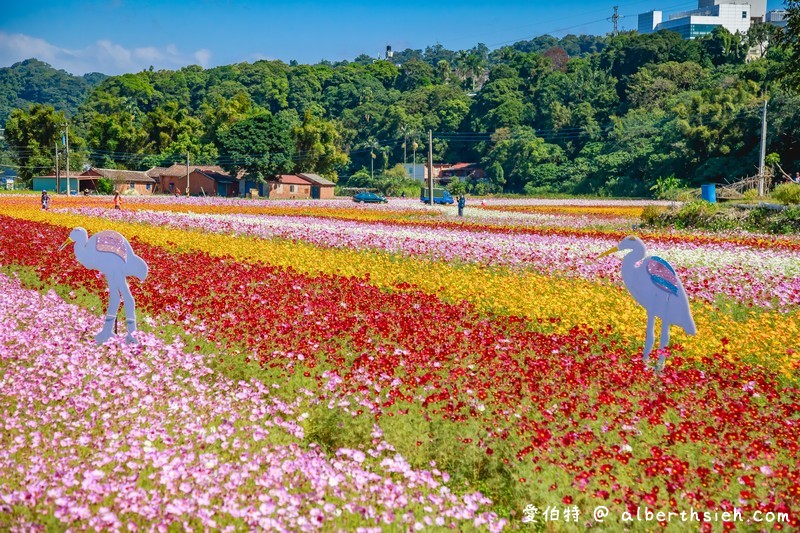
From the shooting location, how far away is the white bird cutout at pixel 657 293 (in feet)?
27.4

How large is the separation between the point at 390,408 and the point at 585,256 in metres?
10.7

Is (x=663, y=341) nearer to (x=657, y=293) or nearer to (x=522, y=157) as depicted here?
(x=657, y=293)

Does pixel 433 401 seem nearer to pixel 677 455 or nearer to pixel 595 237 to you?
pixel 677 455

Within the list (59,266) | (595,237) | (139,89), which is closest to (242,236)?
(59,266)

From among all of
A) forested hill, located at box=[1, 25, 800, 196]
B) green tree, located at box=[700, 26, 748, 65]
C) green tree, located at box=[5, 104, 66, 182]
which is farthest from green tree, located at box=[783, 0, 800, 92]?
green tree, located at box=[700, 26, 748, 65]

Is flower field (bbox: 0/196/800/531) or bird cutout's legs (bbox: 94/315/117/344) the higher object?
bird cutout's legs (bbox: 94/315/117/344)

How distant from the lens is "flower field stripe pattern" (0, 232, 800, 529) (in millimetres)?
5707

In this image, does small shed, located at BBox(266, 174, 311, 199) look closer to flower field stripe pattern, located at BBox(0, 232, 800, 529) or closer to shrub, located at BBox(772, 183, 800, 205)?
shrub, located at BBox(772, 183, 800, 205)

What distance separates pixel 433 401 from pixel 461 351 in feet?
5.54

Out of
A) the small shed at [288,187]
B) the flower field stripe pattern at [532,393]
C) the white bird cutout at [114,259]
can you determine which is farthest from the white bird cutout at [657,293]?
the small shed at [288,187]

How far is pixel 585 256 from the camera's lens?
1716 centimetres

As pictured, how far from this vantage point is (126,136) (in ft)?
329

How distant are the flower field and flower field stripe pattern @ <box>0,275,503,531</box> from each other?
0.08 feet

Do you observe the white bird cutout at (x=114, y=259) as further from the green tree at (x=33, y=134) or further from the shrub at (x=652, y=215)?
the green tree at (x=33, y=134)
